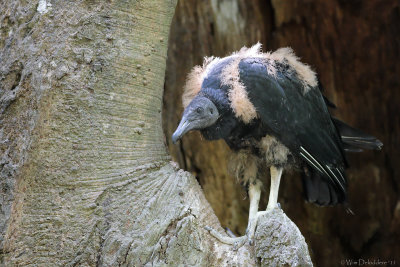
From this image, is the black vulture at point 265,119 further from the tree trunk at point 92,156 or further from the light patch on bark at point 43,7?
the light patch on bark at point 43,7

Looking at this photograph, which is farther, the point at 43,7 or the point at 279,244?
the point at 43,7

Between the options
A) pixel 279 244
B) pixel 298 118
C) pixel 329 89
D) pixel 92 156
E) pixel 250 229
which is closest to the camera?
pixel 279 244

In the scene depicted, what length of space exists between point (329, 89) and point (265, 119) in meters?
1.43

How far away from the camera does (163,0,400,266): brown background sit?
361 cm

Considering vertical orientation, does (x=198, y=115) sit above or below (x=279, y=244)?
above

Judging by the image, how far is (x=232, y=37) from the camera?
3.62 metres

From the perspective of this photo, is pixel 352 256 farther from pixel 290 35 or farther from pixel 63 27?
pixel 63 27

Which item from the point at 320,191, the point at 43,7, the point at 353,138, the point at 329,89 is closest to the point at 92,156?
the point at 43,7

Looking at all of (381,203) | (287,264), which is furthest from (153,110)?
(381,203)

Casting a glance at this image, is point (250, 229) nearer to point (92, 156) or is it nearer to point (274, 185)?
point (274, 185)

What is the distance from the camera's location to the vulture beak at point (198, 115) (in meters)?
2.47

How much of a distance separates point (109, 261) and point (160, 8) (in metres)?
1.26

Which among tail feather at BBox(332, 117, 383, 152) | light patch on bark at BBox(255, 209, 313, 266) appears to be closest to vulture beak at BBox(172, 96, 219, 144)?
light patch on bark at BBox(255, 209, 313, 266)

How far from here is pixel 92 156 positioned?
7.28 feet
